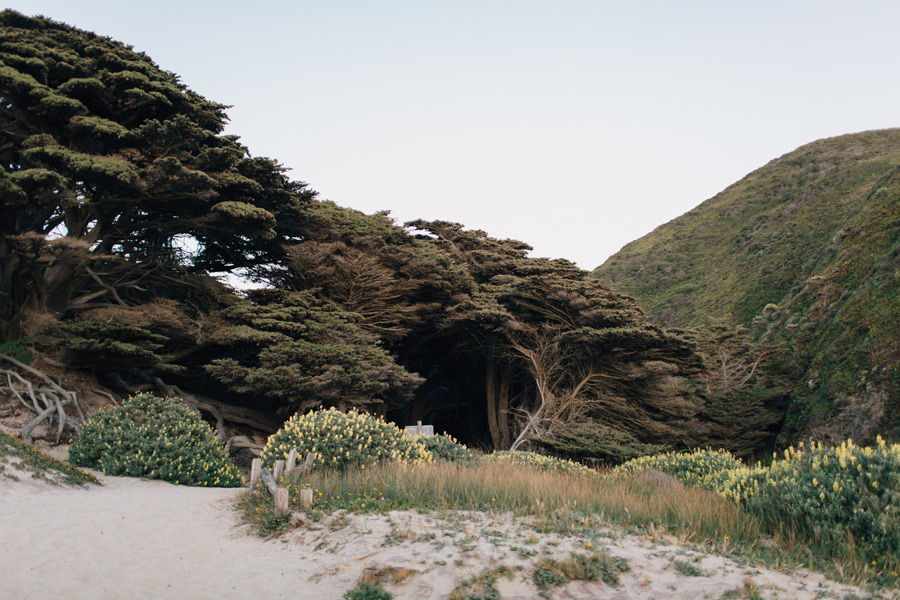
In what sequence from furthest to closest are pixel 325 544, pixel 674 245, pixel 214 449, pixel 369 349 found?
pixel 674 245, pixel 369 349, pixel 214 449, pixel 325 544

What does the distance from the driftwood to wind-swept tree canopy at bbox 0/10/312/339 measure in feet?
6.21

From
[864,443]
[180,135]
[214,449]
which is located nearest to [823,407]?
[864,443]

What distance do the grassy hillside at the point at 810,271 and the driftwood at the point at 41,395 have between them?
72.7ft

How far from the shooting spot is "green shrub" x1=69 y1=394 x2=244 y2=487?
35.8 ft

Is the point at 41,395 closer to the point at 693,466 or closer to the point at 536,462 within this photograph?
the point at 536,462

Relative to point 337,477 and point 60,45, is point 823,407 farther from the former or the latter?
point 60,45

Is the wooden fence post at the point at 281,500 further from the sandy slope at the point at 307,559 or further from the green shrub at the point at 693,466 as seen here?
the green shrub at the point at 693,466

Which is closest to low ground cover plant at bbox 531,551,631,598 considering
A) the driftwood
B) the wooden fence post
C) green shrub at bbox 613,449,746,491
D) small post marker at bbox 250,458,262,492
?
the wooden fence post

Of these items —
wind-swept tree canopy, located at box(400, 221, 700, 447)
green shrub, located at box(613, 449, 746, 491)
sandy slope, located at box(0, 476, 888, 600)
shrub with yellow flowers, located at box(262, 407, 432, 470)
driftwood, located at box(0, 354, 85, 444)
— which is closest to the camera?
sandy slope, located at box(0, 476, 888, 600)

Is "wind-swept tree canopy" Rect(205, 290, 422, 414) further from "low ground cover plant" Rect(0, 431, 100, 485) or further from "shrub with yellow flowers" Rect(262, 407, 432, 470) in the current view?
"low ground cover plant" Rect(0, 431, 100, 485)

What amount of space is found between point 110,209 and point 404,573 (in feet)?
47.0

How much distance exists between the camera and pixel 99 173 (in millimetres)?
13562

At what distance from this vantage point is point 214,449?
12.0 m

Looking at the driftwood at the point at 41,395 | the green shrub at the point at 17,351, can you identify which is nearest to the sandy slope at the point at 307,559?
the driftwood at the point at 41,395
